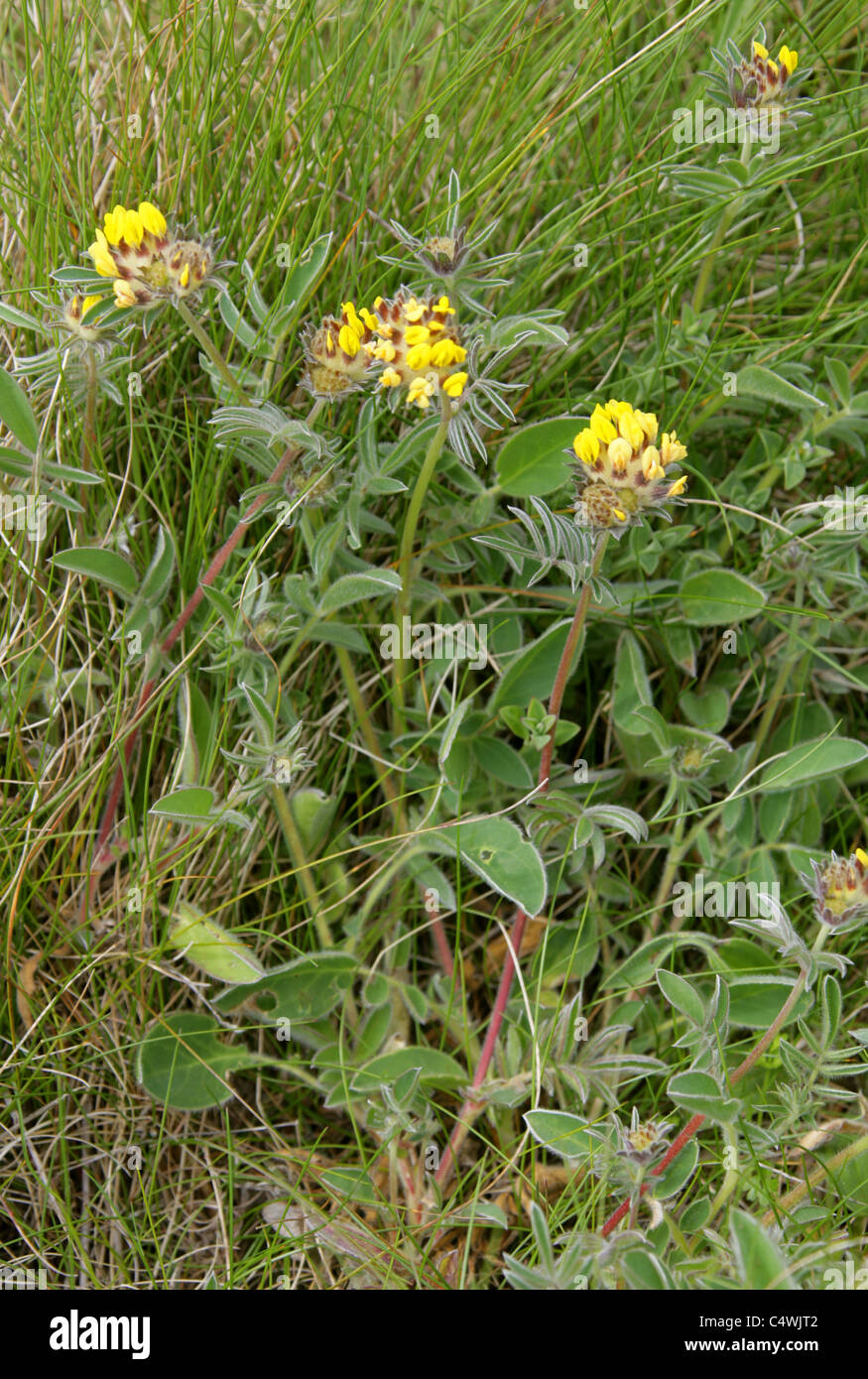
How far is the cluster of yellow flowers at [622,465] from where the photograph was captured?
70.0 inches

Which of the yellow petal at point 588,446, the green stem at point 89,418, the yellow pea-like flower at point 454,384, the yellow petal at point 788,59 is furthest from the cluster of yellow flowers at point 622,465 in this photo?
the green stem at point 89,418

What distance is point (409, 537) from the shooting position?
2.22 meters

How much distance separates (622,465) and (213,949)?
48.4 inches

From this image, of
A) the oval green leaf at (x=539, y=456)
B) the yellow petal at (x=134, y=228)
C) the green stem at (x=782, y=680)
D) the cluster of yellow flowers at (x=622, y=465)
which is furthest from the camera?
the green stem at (x=782, y=680)

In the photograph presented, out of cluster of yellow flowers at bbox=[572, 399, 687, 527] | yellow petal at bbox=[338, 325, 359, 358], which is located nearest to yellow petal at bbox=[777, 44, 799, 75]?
cluster of yellow flowers at bbox=[572, 399, 687, 527]

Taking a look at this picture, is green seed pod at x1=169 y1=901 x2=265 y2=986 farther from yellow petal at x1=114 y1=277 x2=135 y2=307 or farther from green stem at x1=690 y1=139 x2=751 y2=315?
green stem at x1=690 y1=139 x2=751 y2=315

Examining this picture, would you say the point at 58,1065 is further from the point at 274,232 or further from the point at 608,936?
the point at 274,232

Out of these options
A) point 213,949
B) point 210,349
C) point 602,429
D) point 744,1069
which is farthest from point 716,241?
point 213,949

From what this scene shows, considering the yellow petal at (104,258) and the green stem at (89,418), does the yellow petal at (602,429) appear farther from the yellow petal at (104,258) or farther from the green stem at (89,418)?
the green stem at (89,418)

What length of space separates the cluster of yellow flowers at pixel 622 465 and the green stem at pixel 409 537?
29cm

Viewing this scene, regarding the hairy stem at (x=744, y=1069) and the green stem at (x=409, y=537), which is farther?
the green stem at (x=409, y=537)

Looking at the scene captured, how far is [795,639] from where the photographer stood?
2.50m

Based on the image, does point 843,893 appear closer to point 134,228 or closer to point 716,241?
point 716,241
